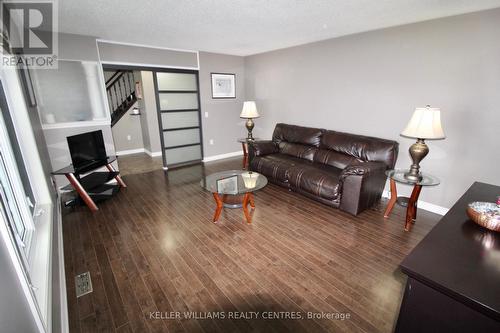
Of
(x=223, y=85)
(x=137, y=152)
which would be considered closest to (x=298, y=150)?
(x=223, y=85)

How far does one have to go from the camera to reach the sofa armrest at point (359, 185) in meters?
2.78

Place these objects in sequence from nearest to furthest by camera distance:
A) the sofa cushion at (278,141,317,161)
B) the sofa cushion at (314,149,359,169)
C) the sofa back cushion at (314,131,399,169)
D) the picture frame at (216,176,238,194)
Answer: the picture frame at (216,176,238,194) → the sofa back cushion at (314,131,399,169) → the sofa cushion at (314,149,359,169) → the sofa cushion at (278,141,317,161)

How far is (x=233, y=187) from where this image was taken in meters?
2.84

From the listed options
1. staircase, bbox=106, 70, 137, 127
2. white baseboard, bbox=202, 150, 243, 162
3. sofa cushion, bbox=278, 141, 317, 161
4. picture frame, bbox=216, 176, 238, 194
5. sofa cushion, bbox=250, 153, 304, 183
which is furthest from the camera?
staircase, bbox=106, 70, 137, 127

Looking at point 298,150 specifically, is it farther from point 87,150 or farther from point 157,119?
point 157,119

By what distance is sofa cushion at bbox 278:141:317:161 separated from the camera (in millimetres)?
3998

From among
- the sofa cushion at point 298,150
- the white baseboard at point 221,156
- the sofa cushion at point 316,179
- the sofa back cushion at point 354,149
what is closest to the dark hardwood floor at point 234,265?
the sofa cushion at point 316,179

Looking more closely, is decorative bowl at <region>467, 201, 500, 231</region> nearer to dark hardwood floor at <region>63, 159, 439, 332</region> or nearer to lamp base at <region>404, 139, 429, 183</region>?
dark hardwood floor at <region>63, 159, 439, 332</region>

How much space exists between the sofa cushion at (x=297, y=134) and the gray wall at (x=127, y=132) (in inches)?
151

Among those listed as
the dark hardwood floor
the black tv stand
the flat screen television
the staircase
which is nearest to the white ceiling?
the flat screen television

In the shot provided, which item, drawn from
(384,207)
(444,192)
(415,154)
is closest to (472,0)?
(415,154)

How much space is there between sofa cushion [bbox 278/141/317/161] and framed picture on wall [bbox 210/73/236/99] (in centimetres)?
199

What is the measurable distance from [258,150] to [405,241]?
2.56 metres

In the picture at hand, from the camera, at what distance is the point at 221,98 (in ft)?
17.9
